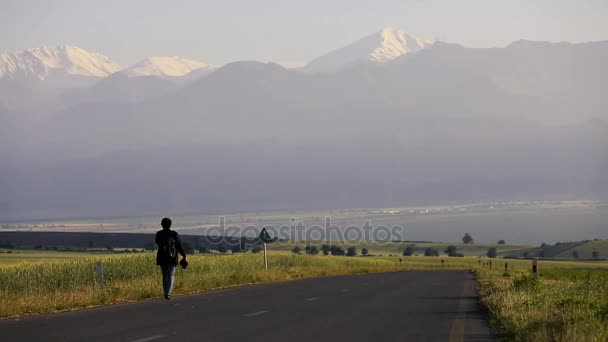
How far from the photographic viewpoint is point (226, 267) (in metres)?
47.0

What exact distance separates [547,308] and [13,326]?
956cm

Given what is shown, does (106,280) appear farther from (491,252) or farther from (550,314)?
(491,252)

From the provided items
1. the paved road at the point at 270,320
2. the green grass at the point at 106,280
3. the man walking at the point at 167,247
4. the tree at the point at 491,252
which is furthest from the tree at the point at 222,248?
the man walking at the point at 167,247

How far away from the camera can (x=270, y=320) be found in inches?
804

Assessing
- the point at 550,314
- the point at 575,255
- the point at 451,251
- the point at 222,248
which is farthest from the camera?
the point at 451,251

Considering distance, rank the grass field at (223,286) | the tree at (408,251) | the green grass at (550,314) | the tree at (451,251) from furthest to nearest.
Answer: the tree at (451,251), the tree at (408,251), the grass field at (223,286), the green grass at (550,314)

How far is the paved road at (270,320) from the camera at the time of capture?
687 inches

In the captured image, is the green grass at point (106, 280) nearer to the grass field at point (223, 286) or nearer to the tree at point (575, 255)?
the grass field at point (223, 286)

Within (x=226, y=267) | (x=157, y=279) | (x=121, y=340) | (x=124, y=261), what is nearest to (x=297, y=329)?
(x=121, y=340)

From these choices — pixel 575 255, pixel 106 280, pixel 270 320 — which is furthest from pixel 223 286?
pixel 575 255


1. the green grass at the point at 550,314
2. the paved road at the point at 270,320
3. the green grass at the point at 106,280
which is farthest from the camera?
the green grass at the point at 106,280

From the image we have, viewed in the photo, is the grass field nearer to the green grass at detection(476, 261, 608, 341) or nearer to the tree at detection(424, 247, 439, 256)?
the green grass at detection(476, 261, 608, 341)

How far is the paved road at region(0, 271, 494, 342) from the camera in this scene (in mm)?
17438

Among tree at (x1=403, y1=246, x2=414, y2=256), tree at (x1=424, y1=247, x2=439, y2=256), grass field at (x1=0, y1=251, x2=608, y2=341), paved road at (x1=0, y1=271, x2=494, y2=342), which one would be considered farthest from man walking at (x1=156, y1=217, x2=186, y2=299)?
tree at (x1=403, y1=246, x2=414, y2=256)
